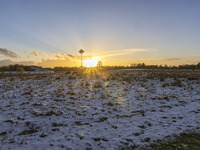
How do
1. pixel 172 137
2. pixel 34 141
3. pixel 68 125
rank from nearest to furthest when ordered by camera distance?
pixel 34 141, pixel 172 137, pixel 68 125

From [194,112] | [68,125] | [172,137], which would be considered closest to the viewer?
[172,137]

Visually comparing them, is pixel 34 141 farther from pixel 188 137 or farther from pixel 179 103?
pixel 179 103

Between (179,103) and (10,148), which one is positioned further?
(179,103)

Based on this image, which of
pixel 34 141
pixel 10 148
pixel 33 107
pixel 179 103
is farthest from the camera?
pixel 179 103

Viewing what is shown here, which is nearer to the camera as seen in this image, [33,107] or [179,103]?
[33,107]

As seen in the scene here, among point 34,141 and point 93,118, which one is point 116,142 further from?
point 34,141

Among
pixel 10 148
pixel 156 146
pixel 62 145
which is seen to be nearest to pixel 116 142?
pixel 156 146

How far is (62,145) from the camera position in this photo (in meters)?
4.36

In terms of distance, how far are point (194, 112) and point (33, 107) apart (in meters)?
11.1

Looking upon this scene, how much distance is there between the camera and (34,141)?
180 inches

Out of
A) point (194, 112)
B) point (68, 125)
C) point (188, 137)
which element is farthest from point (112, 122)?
point (194, 112)

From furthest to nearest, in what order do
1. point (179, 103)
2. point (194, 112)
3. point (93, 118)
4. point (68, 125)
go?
point (179, 103) < point (194, 112) < point (93, 118) < point (68, 125)

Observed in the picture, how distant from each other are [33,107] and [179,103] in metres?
11.4

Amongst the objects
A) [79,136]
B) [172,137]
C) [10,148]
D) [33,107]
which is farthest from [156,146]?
[33,107]
